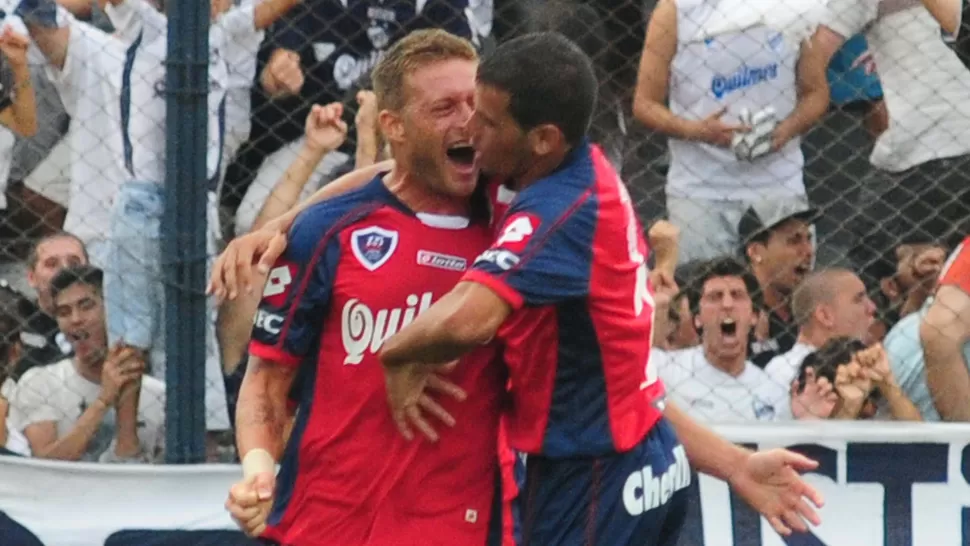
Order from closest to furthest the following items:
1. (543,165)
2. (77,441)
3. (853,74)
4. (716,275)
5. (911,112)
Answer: (543,165), (77,441), (716,275), (911,112), (853,74)

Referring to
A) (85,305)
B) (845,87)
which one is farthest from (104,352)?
(845,87)

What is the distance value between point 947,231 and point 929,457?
858 millimetres

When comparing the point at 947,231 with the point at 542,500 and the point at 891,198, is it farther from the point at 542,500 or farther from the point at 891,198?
the point at 542,500

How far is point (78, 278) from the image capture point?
4.93 meters

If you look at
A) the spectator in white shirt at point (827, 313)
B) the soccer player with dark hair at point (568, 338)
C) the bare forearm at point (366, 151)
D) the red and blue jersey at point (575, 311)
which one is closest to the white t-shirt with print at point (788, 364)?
the spectator in white shirt at point (827, 313)

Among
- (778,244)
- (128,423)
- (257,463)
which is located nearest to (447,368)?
(257,463)

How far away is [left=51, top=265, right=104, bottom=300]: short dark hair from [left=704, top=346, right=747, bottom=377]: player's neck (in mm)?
1953

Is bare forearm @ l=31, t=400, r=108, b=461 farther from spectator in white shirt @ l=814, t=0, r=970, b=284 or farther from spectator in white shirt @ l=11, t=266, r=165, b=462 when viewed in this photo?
spectator in white shirt @ l=814, t=0, r=970, b=284

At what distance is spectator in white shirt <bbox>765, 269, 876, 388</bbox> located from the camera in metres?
5.15

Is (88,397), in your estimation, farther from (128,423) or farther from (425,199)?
(425,199)

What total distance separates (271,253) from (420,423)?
1.44 ft

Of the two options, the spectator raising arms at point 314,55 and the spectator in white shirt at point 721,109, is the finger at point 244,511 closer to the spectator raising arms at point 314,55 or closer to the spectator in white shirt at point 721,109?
the spectator raising arms at point 314,55

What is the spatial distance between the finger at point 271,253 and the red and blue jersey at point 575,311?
1.57 feet

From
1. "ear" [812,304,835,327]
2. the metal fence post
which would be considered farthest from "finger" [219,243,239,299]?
"ear" [812,304,835,327]
